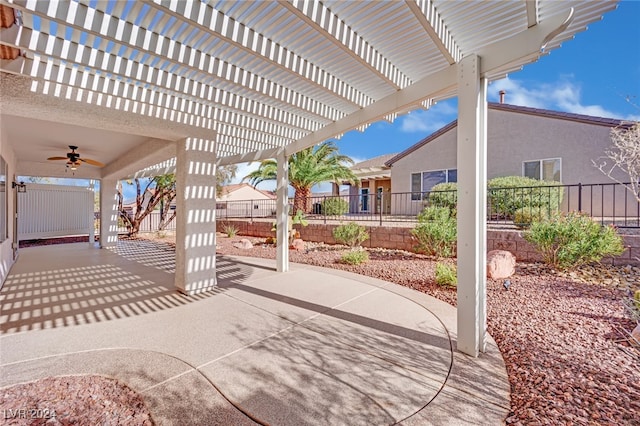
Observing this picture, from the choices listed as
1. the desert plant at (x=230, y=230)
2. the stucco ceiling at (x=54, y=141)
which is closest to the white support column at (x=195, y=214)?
the stucco ceiling at (x=54, y=141)

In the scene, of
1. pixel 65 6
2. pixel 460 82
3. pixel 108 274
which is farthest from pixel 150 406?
pixel 108 274

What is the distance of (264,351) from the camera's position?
9.77 ft

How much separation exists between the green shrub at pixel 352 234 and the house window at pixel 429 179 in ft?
19.5

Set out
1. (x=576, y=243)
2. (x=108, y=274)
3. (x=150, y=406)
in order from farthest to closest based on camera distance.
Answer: (x=108, y=274) → (x=576, y=243) → (x=150, y=406)

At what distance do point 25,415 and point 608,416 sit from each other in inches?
160

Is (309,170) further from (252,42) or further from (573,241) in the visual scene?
(252,42)

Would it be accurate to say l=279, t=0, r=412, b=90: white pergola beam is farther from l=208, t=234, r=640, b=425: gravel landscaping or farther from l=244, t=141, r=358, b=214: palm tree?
l=244, t=141, r=358, b=214: palm tree

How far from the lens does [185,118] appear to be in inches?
189

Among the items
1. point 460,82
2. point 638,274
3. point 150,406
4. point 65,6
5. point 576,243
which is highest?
point 65,6

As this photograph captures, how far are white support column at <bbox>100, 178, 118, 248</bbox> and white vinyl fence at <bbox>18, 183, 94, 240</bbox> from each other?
222 cm

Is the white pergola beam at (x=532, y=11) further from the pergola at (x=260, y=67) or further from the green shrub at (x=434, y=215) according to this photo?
the green shrub at (x=434, y=215)

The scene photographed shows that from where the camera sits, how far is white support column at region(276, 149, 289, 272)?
6.59 meters

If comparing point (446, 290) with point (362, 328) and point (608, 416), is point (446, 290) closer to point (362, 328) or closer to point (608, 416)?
point (362, 328)

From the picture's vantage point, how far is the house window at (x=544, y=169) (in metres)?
10.7
